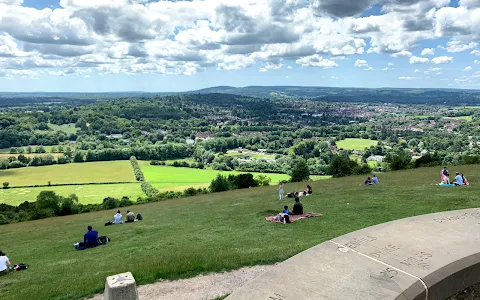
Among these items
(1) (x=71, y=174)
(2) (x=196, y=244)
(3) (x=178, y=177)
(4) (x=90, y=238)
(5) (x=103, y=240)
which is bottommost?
(1) (x=71, y=174)

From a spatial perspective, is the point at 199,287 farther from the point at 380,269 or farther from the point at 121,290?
the point at 380,269

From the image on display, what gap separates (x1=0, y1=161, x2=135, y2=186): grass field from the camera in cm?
8688

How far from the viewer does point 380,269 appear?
6.51 meters

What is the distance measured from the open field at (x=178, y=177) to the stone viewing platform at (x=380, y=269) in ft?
210

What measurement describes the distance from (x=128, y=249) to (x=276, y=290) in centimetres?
1162

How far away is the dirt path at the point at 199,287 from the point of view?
9055mm

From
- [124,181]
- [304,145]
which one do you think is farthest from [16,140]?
[304,145]

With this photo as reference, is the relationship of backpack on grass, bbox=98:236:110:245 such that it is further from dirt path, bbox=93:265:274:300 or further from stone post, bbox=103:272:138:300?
stone post, bbox=103:272:138:300

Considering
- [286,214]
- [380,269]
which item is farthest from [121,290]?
[286,214]

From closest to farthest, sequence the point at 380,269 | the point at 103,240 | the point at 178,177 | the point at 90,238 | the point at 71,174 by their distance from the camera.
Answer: the point at 380,269, the point at 90,238, the point at 103,240, the point at 178,177, the point at 71,174

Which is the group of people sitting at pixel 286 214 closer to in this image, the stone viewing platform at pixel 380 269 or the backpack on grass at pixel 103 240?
the stone viewing platform at pixel 380 269

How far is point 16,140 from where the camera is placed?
160 m

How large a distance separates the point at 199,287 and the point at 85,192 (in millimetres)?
71539

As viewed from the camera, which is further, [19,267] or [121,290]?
[19,267]
